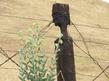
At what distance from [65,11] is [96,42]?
4647 millimetres

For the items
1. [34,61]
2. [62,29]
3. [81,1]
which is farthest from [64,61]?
[81,1]

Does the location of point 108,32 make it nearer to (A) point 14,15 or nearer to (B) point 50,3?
(B) point 50,3

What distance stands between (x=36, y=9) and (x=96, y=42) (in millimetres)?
1997

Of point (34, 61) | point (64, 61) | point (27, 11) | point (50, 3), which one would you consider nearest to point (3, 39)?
point (27, 11)

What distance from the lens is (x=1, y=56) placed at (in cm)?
1100

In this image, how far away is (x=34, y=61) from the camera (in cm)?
623

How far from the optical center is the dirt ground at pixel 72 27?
38.2 feet

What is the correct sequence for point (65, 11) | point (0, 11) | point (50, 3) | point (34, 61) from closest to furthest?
1. point (34, 61)
2. point (65, 11)
3. point (0, 11)
4. point (50, 3)

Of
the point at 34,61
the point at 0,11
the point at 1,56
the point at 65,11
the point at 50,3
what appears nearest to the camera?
the point at 34,61

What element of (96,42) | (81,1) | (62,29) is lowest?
(96,42)

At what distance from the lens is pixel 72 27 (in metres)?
A: 13.3

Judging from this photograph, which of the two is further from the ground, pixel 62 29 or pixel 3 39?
pixel 62 29

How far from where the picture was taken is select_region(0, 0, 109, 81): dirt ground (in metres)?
11.6

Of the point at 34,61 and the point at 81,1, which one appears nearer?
the point at 34,61
